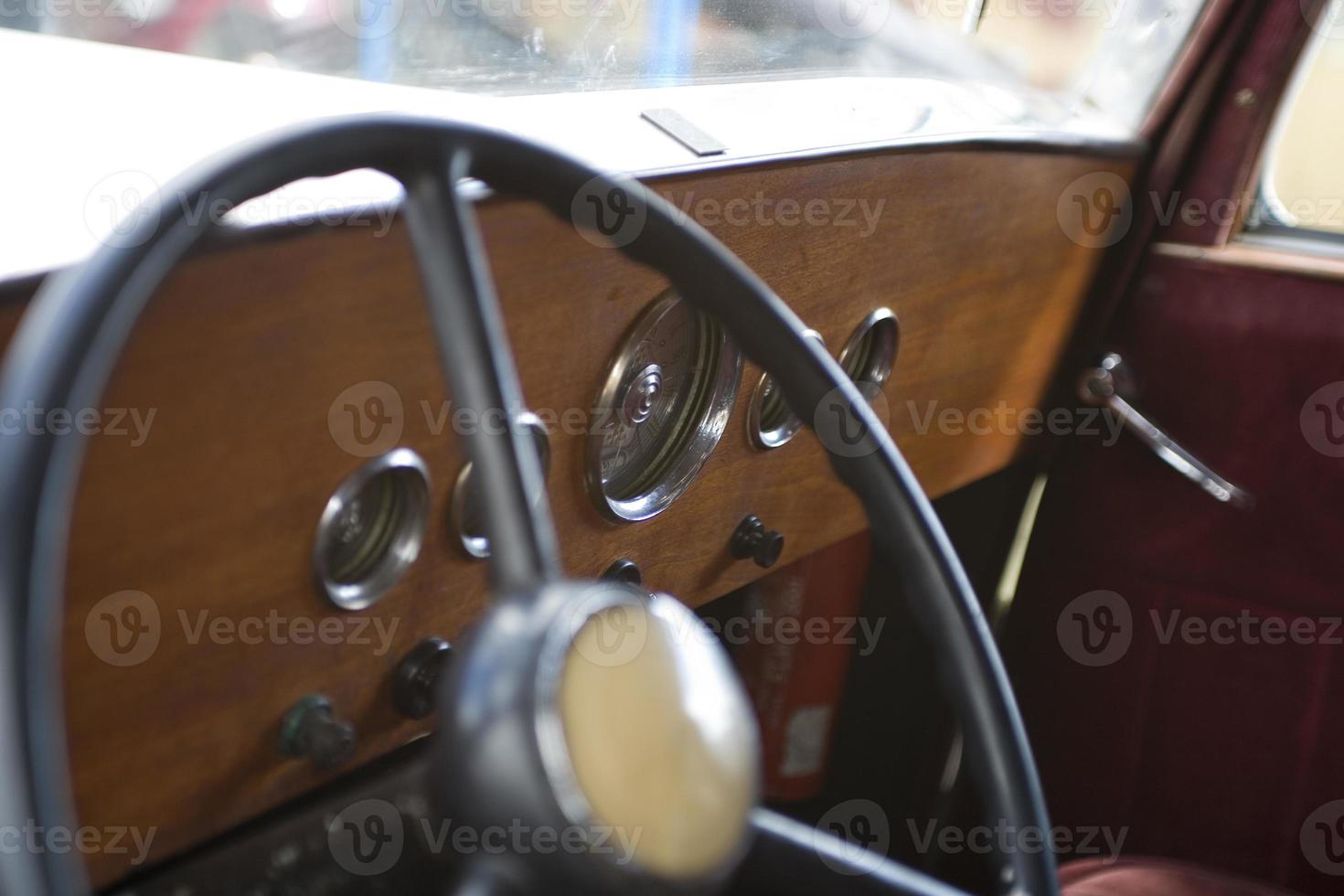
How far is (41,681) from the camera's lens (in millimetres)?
450

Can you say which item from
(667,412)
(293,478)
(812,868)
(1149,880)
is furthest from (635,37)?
(1149,880)

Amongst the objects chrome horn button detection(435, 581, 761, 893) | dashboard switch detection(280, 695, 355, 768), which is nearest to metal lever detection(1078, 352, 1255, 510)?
dashboard switch detection(280, 695, 355, 768)

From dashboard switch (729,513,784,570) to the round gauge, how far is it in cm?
14

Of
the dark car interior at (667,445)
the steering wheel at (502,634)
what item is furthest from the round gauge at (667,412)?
the steering wheel at (502,634)

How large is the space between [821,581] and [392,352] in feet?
3.79

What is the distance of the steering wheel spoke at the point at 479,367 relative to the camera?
658 millimetres

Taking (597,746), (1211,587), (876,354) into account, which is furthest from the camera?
(1211,587)

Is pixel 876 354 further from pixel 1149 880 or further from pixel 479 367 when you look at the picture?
pixel 479 367

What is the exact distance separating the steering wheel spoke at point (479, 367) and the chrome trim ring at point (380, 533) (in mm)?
285

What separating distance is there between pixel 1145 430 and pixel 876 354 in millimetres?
571

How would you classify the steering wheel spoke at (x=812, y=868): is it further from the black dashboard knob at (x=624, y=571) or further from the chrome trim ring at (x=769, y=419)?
the chrome trim ring at (x=769, y=419)

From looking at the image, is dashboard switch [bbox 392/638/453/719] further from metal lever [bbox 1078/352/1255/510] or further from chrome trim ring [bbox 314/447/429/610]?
metal lever [bbox 1078/352/1255/510]

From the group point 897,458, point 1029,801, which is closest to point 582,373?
point 897,458

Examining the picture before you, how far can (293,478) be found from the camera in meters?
0.88
